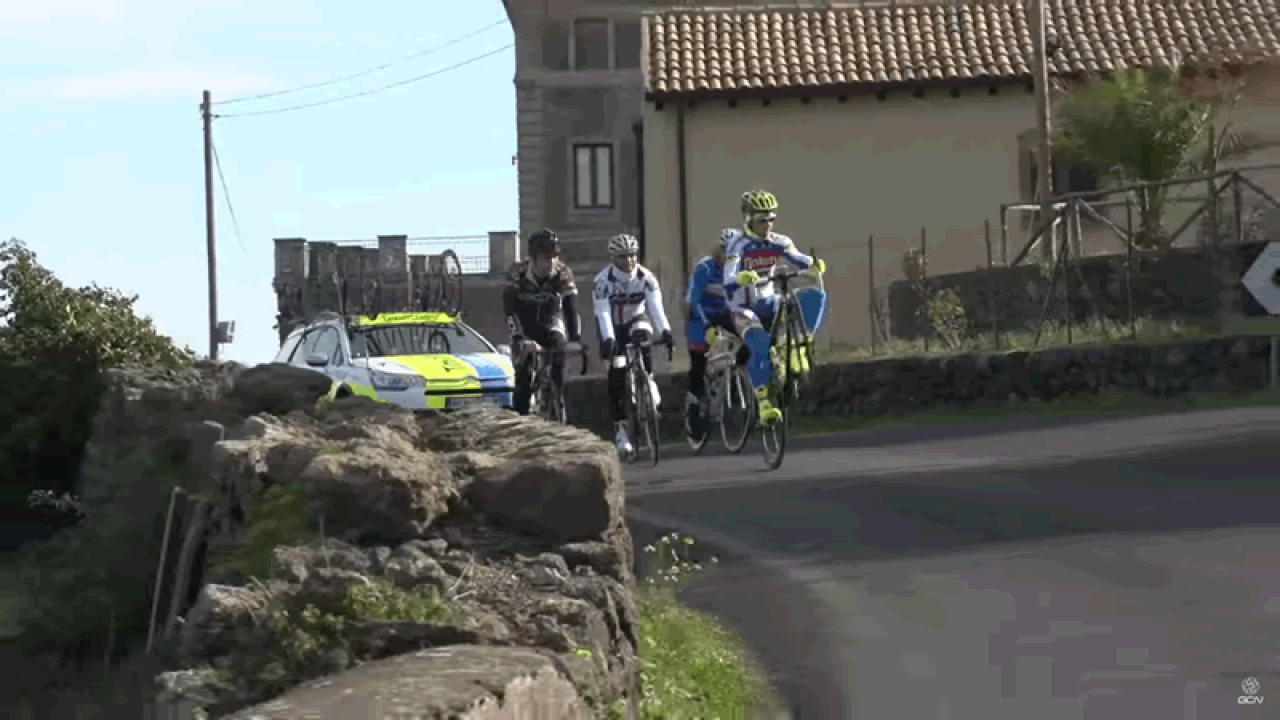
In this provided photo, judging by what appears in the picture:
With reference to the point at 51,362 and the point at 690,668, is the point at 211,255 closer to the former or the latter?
the point at 51,362

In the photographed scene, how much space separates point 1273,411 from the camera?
21.5 m

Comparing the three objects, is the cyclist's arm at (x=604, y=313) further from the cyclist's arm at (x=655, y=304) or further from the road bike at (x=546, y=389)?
the road bike at (x=546, y=389)

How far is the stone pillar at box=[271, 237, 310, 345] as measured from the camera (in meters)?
65.7

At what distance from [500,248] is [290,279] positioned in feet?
21.4

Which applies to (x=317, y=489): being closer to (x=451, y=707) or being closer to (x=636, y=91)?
(x=451, y=707)

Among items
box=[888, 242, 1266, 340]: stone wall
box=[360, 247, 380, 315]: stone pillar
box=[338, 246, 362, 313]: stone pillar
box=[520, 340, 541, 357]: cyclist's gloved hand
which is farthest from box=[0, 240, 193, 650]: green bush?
box=[338, 246, 362, 313]: stone pillar

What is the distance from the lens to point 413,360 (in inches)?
980

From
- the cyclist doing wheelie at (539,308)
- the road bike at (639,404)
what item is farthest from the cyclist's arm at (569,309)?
the road bike at (639,404)

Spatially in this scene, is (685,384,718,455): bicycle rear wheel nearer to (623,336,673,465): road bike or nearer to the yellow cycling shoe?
(623,336,673,465): road bike

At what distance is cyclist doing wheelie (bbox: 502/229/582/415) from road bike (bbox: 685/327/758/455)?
3.49ft

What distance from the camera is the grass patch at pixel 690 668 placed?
8664 millimetres

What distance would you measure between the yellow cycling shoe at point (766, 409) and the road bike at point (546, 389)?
1935 millimetres

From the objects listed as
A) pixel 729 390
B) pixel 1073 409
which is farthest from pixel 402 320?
pixel 729 390

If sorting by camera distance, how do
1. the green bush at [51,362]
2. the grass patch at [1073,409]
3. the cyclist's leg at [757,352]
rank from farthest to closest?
the green bush at [51,362] → the grass patch at [1073,409] → the cyclist's leg at [757,352]
